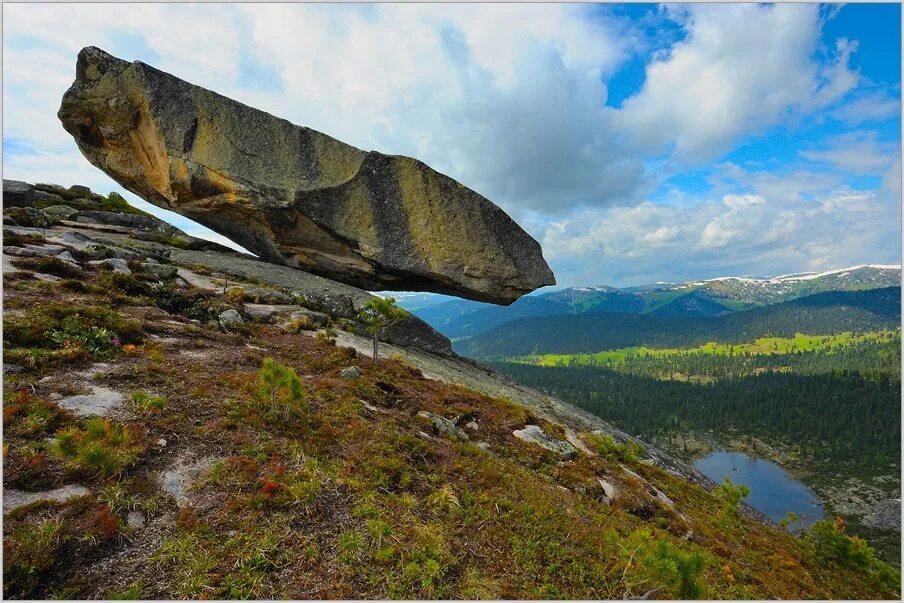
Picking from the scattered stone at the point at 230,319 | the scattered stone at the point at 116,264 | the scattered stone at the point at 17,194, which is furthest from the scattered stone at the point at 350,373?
the scattered stone at the point at 17,194

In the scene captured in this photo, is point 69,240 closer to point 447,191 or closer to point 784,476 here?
point 447,191

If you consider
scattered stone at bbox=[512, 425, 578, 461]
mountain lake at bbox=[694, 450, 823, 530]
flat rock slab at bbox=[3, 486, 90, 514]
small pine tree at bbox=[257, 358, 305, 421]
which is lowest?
mountain lake at bbox=[694, 450, 823, 530]

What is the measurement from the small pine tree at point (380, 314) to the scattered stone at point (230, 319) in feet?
18.5

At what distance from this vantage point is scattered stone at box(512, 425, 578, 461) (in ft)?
45.0

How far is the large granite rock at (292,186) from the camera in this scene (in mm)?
26328

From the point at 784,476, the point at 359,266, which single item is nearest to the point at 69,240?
the point at 359,266

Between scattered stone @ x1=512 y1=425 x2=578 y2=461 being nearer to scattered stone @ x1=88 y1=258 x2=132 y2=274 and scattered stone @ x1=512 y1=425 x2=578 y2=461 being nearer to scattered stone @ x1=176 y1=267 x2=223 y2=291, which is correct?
scattered stone @ x1=176 y1=267 x2=223 y2=291

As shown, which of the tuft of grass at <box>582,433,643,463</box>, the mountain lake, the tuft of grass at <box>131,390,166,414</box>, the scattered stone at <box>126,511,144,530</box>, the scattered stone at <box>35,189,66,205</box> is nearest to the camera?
the scattered stone at <box>126,511,144,530</box>

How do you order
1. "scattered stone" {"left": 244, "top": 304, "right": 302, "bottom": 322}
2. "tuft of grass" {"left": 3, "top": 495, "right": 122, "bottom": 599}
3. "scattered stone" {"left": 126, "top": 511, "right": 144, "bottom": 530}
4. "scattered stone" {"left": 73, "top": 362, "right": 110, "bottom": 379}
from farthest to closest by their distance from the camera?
"scattered stone" {"left": 244, "top": 304, "right": 302, "bottom": 322}
"scattered stone" {"left": 73, "top": 362, "right": 110, "bottom": 379}
"scattered stone" {"left": 126, "top": 511, "right": 144, "bottom": 530}
"tuft of grass" {"left": 3, "top": 495, "right": 122, "bottom": 599}

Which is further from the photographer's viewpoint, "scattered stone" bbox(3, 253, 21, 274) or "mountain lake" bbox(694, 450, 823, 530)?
"mountain lake" bbox(694, 450, 823, 530)

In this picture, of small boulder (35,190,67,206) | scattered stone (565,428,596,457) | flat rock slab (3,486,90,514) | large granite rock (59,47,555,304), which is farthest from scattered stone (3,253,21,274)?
scattered stone (565,428,596,457)

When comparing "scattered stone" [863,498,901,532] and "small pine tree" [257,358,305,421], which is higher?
"small pine tree" [257,358,305,421]

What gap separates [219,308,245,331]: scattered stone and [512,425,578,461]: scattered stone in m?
12.2

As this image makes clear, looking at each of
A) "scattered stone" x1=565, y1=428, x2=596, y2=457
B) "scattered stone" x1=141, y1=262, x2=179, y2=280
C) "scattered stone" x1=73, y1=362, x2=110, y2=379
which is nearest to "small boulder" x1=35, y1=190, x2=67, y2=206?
"scattered stone" x1=141, y1=262, x2=179, y2=280
